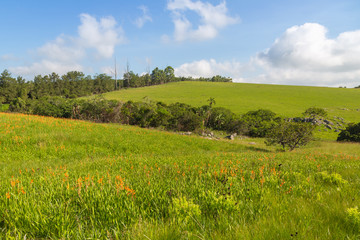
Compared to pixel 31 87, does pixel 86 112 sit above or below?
below

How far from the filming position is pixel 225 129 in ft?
169

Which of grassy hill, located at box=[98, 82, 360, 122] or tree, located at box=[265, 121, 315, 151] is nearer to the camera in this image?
tree, located at box=[265, 121, 315, 151]

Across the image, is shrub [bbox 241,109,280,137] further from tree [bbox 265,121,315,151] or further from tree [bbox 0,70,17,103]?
tree [bbox 0,70,17,103]

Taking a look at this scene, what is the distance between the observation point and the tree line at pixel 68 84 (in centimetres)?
9531

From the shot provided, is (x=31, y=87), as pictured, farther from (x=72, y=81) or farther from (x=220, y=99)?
(x=220, y=99)

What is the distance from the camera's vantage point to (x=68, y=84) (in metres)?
120

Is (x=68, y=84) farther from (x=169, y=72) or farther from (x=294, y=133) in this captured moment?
(x=294, y=133)

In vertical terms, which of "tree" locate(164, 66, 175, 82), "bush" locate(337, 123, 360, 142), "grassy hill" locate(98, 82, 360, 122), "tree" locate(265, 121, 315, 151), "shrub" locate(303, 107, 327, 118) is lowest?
"bush" locate(337, 123, 360, 142)

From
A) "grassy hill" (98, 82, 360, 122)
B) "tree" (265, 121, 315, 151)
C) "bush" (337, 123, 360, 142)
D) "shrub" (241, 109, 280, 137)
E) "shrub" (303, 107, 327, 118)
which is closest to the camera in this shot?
"tree" (265, 121, 315, 151)

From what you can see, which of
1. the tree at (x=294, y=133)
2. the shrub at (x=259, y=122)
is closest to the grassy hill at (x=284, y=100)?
the shrub at (x=259, y=122)

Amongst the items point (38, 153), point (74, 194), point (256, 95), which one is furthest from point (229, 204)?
point (256, 95)

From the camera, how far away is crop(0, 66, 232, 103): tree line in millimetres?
95312

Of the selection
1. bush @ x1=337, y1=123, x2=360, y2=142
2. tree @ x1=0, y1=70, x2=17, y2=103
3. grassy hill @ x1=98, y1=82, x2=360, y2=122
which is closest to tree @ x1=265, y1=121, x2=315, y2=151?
bush @ x1=337, y1=123, x2=360, y2=142

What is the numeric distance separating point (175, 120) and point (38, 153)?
32.8m
